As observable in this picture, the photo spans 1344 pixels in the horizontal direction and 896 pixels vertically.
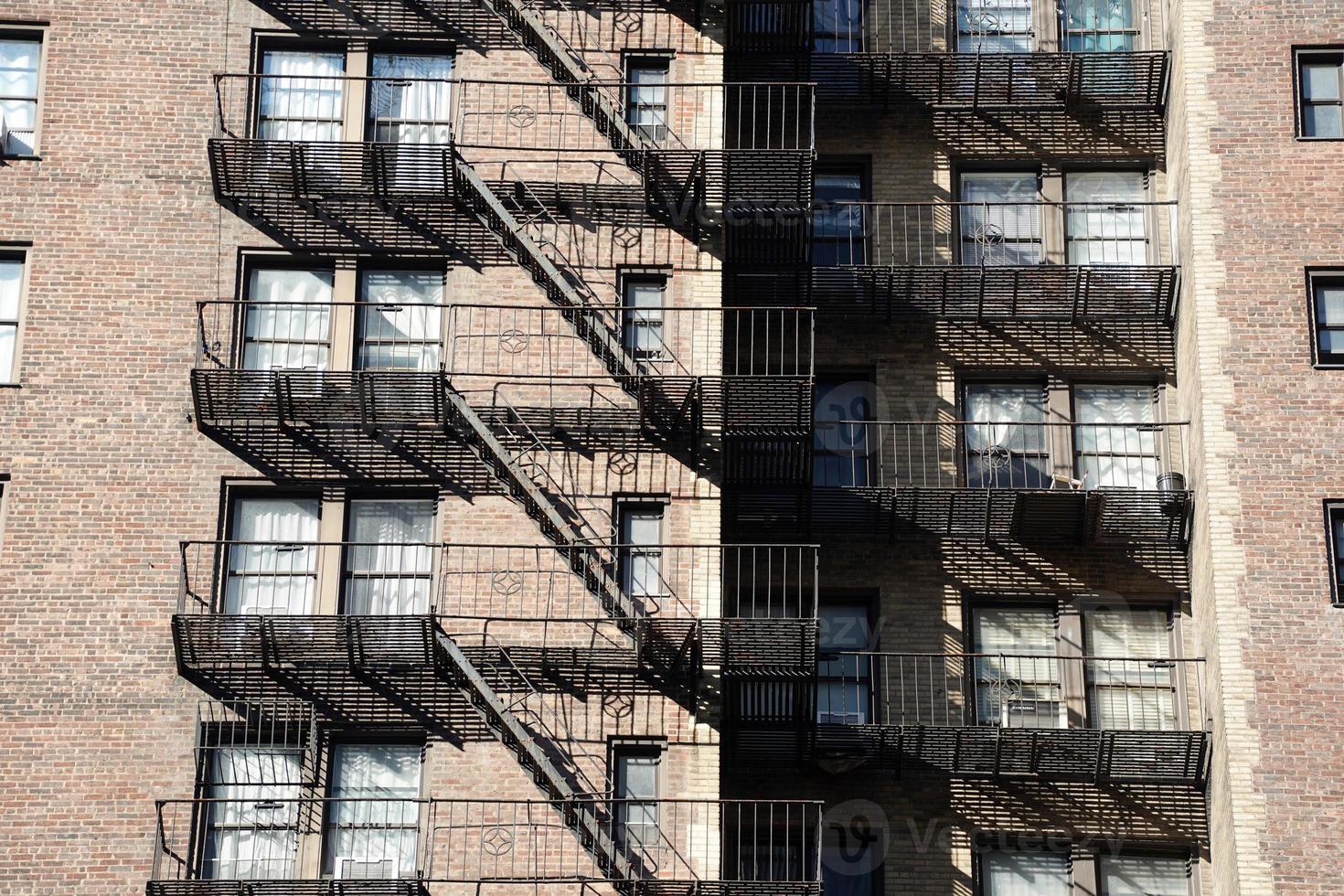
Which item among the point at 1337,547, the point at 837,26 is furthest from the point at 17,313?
the point at 1337,547

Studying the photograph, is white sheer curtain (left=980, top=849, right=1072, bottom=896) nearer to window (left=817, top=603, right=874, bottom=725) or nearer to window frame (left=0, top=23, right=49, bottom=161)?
window (left=817, top=603, right=874, bottom=725)

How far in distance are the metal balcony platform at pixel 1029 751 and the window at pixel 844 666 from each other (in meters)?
0.67

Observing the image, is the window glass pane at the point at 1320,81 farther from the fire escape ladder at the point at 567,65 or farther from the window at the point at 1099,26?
the fire escape ladder at the point at 567,65

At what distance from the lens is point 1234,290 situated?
1271 inches

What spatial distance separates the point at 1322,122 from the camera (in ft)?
Result: 109

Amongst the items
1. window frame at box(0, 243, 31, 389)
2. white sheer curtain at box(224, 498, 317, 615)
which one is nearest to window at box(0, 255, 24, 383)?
window frame at box(0, 243, 31, 389)

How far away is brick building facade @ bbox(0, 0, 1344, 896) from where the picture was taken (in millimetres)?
30281

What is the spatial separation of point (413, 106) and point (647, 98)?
3.18 meters

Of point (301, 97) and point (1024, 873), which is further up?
point (301, 97)

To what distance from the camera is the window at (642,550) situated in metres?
31.2

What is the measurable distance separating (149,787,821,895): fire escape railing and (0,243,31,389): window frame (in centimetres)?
609

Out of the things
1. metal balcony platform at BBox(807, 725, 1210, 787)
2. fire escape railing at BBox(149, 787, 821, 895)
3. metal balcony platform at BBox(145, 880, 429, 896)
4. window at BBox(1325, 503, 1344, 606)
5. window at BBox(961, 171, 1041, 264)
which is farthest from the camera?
window at BBox(961, 171, 1041, 264)

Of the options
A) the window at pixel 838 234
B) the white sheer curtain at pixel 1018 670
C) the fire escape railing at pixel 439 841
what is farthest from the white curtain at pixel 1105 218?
the fire escape railing at pixel 439 841

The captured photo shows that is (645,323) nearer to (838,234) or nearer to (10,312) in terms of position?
(838,234)
